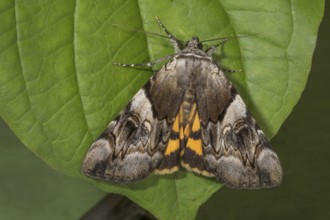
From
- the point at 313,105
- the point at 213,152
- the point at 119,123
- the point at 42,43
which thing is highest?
the point at 42,43

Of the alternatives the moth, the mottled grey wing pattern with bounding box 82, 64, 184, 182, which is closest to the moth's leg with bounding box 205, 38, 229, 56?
the moth

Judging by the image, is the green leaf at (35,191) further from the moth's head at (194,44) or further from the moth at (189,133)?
the moth's head at (194,44)

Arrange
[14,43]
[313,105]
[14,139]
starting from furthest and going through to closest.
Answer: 1. [14,139]
2. [313,105]
3. [14,43]

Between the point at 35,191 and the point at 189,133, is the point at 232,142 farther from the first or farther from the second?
the point at 35,191

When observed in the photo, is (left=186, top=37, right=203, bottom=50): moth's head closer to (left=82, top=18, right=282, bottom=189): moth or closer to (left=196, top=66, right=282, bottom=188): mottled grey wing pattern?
(left=82, top=18, right=282, bottom=189): moth

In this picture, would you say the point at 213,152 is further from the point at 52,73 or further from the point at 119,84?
the point at 52,73

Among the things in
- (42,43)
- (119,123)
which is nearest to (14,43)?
(42,43)

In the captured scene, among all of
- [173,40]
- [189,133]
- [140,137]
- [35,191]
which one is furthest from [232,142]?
[35,191]
